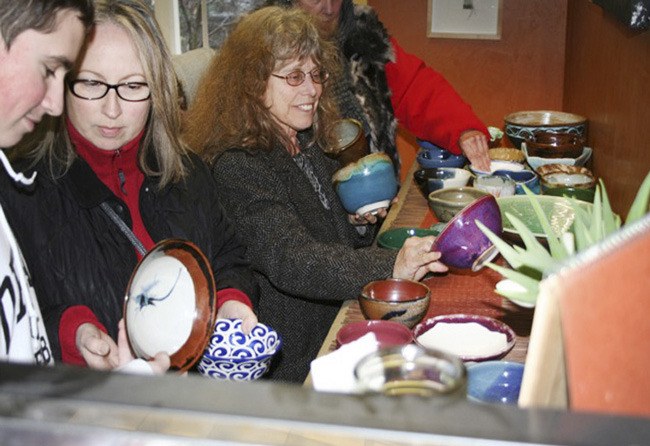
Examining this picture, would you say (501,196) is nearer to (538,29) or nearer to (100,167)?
(100,167)

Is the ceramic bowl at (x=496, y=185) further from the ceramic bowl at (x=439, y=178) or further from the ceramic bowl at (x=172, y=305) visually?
the ceramic bowl at (x=172, y=305)

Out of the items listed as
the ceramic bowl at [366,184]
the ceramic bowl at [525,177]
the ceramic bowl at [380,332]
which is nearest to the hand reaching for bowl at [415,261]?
the ceramic bowl at [380,332]

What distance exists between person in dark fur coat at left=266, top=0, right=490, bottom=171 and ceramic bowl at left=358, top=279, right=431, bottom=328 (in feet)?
3.67

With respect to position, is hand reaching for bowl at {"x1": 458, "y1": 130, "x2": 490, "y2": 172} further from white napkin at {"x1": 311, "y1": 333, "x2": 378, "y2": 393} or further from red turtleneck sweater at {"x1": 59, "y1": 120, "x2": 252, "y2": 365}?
white napkin at {"x1": 311, "y1": 333, "x2": 378, "y2": 393}

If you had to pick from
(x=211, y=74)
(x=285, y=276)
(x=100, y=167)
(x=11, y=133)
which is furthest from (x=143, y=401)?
(x=211, y=74)

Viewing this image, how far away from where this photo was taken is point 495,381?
129cm

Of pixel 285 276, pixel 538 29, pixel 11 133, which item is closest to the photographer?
pixel 11 133

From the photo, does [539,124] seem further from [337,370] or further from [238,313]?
[337,370]

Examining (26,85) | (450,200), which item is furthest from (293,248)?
(26,85)

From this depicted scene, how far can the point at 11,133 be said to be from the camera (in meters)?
1.14

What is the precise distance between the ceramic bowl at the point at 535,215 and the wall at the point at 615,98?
0.80 feet

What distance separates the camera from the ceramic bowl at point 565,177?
Result: 238cm

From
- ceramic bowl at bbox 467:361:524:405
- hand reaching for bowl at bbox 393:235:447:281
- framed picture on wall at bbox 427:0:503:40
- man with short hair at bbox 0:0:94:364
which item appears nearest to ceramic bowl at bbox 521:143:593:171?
hand reaching for bowl at bbox 393:235:447:281

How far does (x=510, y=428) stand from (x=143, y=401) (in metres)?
0.21
